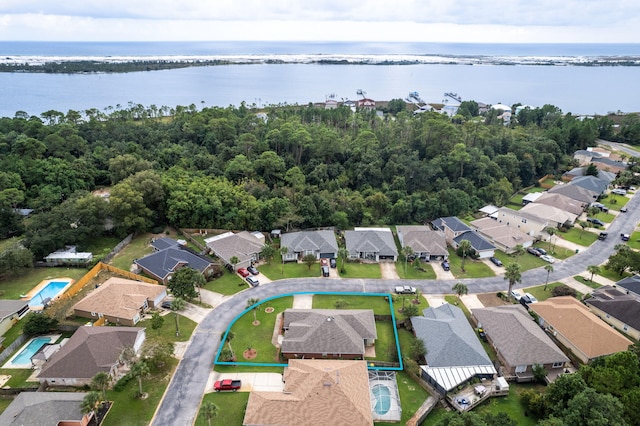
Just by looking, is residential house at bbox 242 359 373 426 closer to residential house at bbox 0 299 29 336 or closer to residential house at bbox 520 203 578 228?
residential house at bbox 0 299 29 336

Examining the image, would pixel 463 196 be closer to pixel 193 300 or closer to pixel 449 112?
pixel 193 300

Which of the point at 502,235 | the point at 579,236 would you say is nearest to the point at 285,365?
the point at 502,235

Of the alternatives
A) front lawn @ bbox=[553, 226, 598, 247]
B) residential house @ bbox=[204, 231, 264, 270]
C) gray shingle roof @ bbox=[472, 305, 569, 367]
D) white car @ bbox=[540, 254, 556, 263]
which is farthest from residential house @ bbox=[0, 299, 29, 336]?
front lawn @ bbox=[553, 226, 598, 247]

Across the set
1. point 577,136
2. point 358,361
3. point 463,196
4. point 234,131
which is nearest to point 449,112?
point 577,136

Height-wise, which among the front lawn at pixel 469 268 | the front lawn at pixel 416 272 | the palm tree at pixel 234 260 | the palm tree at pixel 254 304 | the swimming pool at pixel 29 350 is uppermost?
A: the palm tree at pixel 234 260

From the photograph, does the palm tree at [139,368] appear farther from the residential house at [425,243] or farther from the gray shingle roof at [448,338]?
the residential house at [425,243]

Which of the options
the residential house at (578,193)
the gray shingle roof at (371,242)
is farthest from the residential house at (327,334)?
the residential house at (578,193)

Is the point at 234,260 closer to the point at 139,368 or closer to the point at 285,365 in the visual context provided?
the point at 285,365
